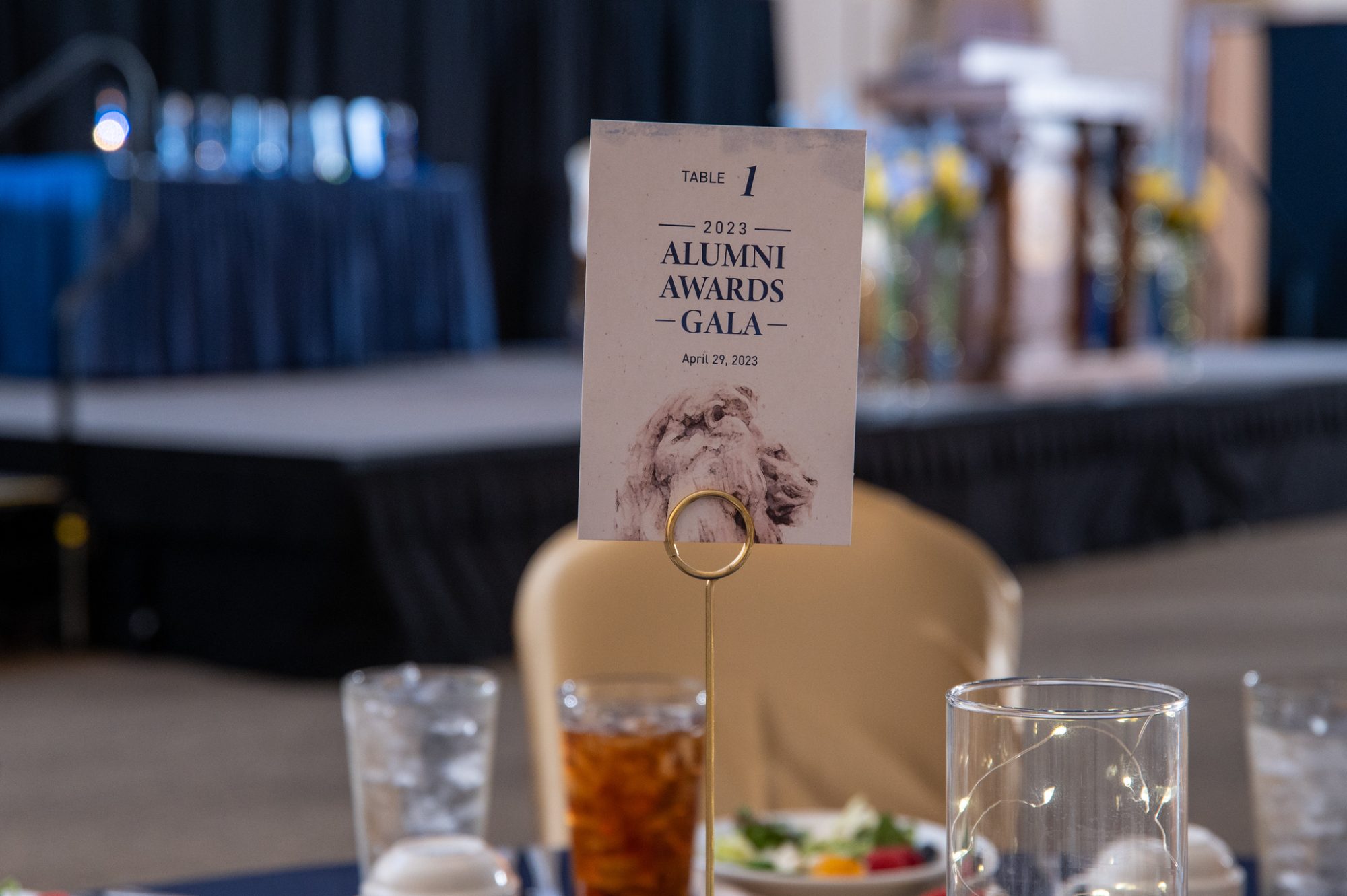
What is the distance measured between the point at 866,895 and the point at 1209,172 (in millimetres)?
10202

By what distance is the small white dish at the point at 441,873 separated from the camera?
0.79 m

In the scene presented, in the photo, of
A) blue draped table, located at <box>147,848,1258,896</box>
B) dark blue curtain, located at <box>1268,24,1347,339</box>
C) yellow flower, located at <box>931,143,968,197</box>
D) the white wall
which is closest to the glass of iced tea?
blue draped table, located at <box>147,848,1258,896</box>

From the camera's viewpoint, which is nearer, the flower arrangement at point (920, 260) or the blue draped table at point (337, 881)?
the blue draped table at point (337, 881)

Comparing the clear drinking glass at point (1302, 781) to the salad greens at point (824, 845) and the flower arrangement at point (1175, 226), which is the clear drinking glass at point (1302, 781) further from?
the flower arrangement at point (1175, 226)

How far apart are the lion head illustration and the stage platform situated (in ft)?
8.63

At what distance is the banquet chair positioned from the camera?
1546mm

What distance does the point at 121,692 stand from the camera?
3.92 meters

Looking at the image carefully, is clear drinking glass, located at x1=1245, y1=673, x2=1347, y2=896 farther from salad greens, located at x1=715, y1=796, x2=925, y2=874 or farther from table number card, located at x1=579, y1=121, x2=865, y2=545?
table number card, located at x1=579, y1=121, x2=865, y2=545

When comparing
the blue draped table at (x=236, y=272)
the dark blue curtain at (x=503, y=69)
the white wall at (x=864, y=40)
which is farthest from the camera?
the white wall at (x=864, y=40)

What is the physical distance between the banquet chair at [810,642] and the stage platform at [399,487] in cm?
169

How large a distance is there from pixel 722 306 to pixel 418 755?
382 mm

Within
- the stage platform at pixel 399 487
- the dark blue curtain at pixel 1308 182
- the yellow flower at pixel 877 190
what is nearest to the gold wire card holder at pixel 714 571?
the stage platform at pixel 399 487

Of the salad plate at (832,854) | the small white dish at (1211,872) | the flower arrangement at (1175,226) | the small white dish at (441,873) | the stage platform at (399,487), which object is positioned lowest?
the stage platform at (399,487)

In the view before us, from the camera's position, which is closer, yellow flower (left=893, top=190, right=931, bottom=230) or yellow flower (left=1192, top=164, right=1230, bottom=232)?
yellow flower (left=893, top=190, right=931, bottom=230)
